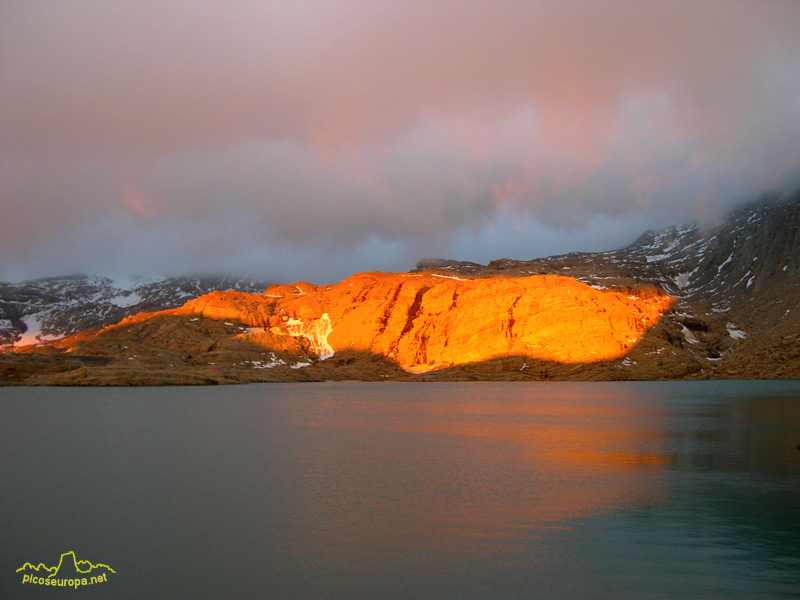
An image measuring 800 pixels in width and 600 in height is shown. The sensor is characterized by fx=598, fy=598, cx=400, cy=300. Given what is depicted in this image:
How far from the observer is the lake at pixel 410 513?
1812cm

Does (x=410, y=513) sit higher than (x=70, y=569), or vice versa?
(x=410, y=513)

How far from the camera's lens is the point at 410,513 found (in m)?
25.6

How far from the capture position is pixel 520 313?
198m

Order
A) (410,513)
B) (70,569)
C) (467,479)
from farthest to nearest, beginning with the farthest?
(467,479), (410,513), (70,569)

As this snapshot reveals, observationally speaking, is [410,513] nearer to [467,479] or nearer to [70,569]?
[467,479]

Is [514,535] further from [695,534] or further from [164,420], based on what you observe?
[164,420]

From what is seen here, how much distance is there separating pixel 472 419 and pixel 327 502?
39.9 m

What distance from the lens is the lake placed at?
59.5ft

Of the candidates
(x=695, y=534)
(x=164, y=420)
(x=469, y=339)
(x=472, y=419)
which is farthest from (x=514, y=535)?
(x=469, y=339)

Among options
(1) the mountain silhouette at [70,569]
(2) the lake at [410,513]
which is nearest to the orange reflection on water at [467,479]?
(2) the lake at [410,513]

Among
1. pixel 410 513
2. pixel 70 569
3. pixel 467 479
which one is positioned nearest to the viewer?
pixel 70 569

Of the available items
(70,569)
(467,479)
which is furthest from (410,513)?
(70,569)

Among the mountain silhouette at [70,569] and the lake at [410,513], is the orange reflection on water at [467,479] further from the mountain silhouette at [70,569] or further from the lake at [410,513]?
the mountain silhouette at [70,569]

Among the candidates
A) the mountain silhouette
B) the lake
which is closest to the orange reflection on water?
the lake
